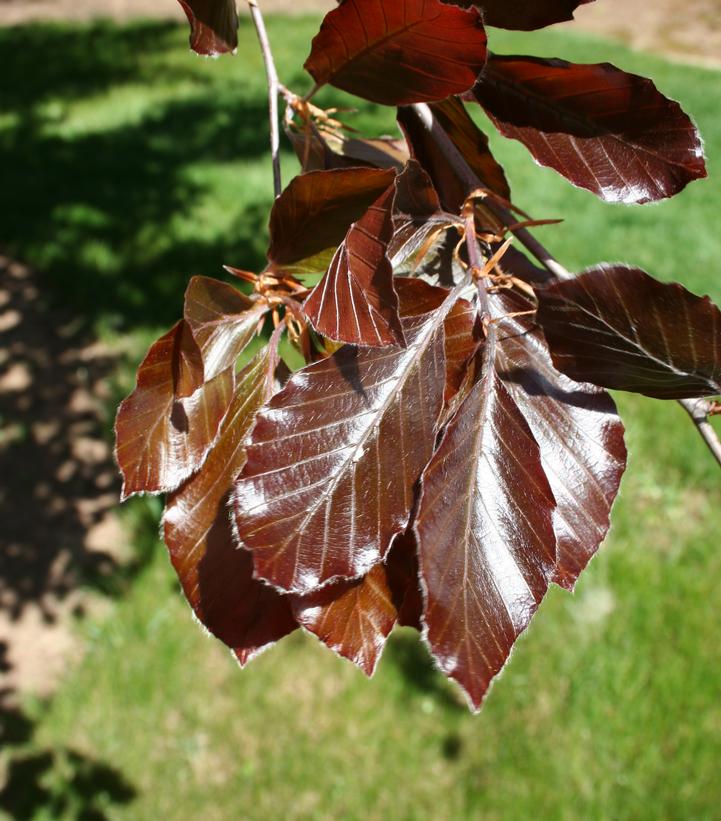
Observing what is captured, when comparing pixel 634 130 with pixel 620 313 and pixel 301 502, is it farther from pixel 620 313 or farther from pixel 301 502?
pixel 301 502

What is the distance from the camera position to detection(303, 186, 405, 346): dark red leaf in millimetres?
665

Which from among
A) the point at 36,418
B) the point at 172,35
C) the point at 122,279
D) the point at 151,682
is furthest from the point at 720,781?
the point at 172,35

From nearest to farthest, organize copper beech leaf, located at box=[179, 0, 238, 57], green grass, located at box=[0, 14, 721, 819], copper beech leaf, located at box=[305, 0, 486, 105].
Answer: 1. copper beech leaf, located at box=[305, 0, 486, 105]
2. copper beech leaf, located at box=[179, 0, 238, 57]
3. green grass, located at box=[0, 14, 721, 819]

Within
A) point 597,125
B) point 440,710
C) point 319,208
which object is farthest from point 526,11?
point 440,710

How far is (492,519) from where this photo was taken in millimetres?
674

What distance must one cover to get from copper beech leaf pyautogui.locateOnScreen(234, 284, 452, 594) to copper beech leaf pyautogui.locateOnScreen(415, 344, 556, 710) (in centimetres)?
3

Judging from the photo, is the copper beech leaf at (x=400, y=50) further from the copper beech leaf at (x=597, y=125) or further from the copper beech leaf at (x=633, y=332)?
the copper beech leaf at (x=633, y=332)

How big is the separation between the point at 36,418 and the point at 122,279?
1040mm

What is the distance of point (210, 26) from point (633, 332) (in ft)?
1.87

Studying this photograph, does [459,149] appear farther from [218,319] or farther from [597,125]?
[218,319]

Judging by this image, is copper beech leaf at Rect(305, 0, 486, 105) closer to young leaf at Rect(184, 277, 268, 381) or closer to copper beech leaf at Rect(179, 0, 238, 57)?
copper beech leaf at Rect(179, 0, 238, 57)

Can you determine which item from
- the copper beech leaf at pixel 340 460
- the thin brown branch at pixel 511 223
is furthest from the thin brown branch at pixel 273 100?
the copper beech leaf at pixel 340 460

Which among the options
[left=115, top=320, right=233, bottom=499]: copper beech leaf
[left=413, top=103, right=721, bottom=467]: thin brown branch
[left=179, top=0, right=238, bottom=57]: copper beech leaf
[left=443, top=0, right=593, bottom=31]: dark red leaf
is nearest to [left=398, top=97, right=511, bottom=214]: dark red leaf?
[left=413, top=103, right=721, bottom=467]: thin brown branch

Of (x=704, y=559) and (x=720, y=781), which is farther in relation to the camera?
(x=704, y=559)
